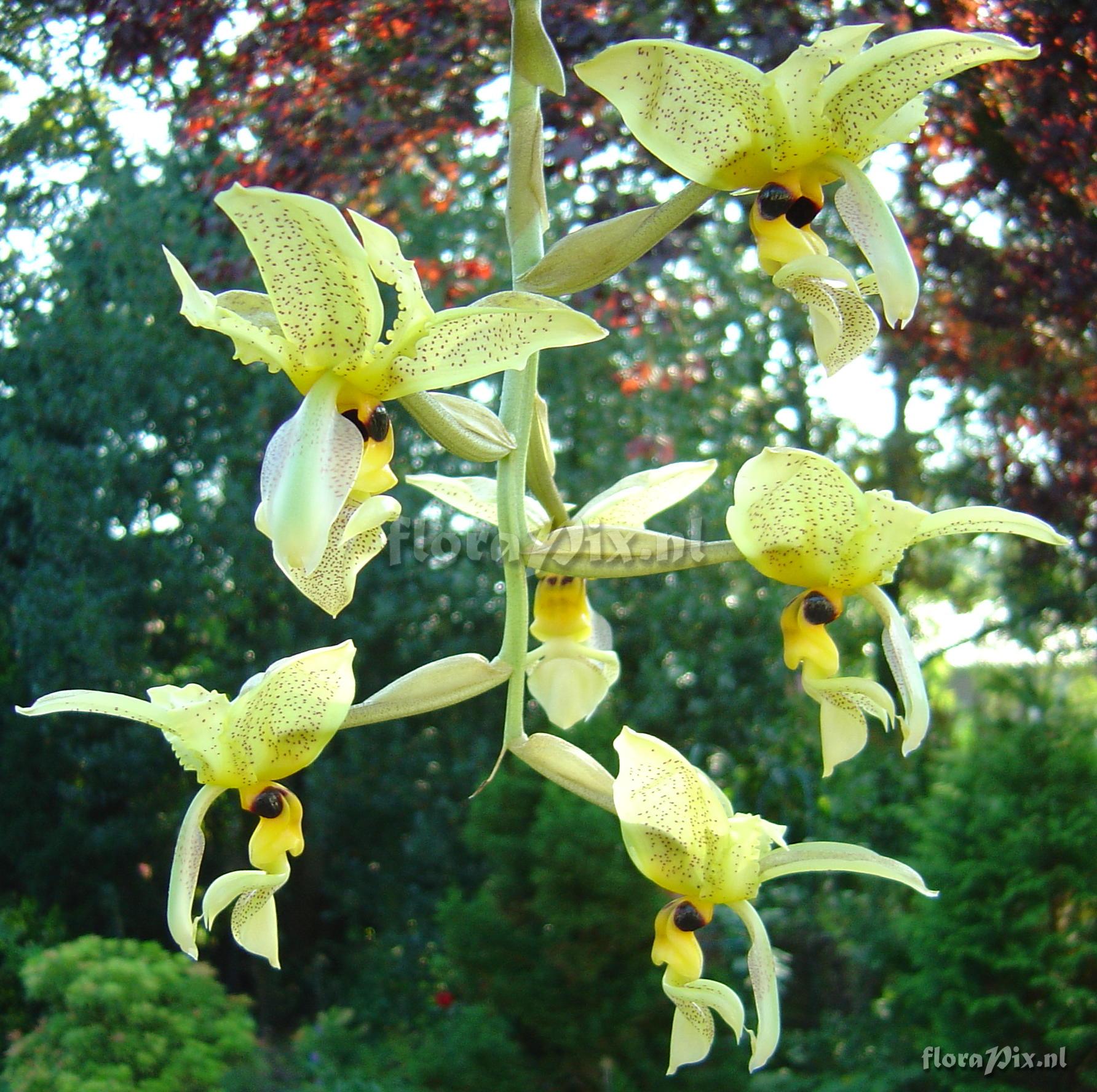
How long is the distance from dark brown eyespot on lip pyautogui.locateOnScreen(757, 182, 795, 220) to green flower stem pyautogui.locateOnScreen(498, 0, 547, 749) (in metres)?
0.12

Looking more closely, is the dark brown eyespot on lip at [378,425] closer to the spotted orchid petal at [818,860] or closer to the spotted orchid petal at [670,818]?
the spotted orchid petal at [670,818]

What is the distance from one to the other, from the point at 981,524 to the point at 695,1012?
0.32m

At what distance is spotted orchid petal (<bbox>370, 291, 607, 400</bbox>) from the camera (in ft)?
1.90

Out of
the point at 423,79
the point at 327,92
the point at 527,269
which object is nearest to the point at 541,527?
the point at 527,269

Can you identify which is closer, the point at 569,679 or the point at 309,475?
the point at 309,475

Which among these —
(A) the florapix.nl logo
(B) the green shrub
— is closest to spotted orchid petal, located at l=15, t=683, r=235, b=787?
(B) the green shrub

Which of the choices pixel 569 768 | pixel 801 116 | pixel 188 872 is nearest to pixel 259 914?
pixel 188 872

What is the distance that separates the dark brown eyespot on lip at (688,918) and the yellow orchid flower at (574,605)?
0.20m

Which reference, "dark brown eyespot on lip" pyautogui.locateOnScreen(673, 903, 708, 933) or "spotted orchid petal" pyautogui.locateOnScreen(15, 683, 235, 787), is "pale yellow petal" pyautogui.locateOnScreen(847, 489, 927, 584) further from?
"spotted orchid petal" pyautogui.locateOnScreen(15, 683, 235, 787)

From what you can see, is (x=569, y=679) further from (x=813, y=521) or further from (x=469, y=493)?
(x=813, y=521)

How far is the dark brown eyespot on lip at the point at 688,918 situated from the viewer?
647mm

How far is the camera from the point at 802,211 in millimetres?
640

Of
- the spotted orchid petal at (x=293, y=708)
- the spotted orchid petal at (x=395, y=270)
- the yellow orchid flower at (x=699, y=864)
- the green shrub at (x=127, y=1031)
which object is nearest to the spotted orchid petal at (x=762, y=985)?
the yellow orchid flower at (x=699, y=864)

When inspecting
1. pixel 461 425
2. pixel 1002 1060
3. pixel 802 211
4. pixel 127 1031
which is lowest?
pixel 1002 1060
